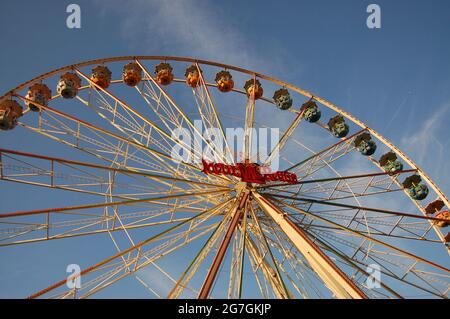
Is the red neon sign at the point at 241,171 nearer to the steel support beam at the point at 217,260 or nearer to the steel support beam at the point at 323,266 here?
the steel support beam at the point at 217,260

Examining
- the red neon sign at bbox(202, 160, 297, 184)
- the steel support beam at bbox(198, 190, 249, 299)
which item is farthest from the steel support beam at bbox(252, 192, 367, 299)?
the red neon sign at bbox(202, 160, 297, 184)

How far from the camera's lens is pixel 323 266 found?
8312 mm

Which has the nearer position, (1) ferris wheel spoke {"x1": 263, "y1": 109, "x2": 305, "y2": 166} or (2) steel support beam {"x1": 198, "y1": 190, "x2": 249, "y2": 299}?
(2) steel support beam {"x1": 198, "y1": 190, "x2": 249, "y2": 299}

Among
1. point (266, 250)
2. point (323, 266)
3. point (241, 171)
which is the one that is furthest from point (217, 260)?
point (241, 171)

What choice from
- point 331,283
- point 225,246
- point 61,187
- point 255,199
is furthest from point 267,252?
point 61,187

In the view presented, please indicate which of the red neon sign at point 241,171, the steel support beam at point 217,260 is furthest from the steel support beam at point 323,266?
the red neon sign at point 241,171

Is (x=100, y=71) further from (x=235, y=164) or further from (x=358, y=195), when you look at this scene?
(x=358, y=195)

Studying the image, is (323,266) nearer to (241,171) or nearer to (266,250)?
(266,250)

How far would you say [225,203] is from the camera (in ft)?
41.1

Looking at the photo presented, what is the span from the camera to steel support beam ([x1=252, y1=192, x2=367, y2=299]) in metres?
7.43

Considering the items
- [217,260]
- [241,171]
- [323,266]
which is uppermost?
[241,171]

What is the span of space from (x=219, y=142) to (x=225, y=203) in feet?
9.44

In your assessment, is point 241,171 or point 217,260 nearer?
point 217,260

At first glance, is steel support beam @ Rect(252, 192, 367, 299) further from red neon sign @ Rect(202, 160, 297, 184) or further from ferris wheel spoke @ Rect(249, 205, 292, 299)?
red neon sign @ Rect(202, 160, 297, 184)
